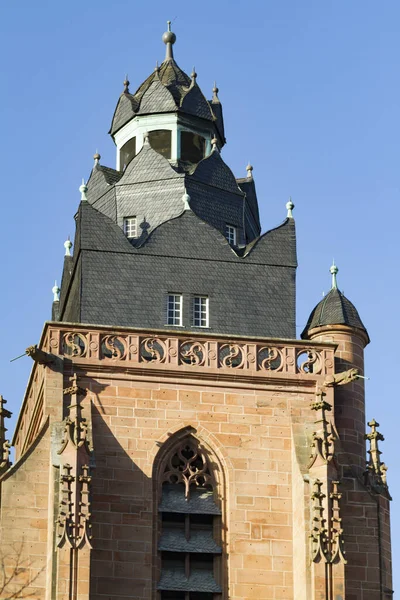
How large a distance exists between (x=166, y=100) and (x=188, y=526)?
1013 centimetres

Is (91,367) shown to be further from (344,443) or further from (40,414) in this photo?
(344,443)

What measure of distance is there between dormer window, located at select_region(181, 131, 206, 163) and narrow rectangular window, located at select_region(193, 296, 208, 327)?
13.8 feet

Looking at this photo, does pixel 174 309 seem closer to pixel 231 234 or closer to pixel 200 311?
pixel 200 311

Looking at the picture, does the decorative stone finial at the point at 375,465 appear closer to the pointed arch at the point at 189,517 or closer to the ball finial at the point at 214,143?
the pointed arch at the point at 189,517

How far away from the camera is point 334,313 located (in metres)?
43.1

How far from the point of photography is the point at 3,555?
39.3 metres

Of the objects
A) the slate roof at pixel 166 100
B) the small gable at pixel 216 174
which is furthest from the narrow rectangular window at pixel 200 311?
the slate roof at pixel 166 100

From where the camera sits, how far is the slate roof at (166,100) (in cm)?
4697

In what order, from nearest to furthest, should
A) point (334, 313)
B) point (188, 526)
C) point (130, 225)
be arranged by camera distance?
point (188, 526), point (334, 313), point (130, 225)

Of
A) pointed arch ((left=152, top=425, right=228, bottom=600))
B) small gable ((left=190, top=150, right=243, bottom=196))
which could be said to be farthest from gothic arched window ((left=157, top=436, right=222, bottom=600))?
small gable ((left=190, top=150, right=243, bottom=196))

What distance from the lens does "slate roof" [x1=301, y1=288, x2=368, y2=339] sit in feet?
141

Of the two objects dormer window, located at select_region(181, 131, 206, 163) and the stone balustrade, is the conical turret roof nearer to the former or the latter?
the stone balustrade

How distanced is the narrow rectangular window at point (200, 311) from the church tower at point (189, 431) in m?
0.04

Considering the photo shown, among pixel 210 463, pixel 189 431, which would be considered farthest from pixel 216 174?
pixel 210 463
